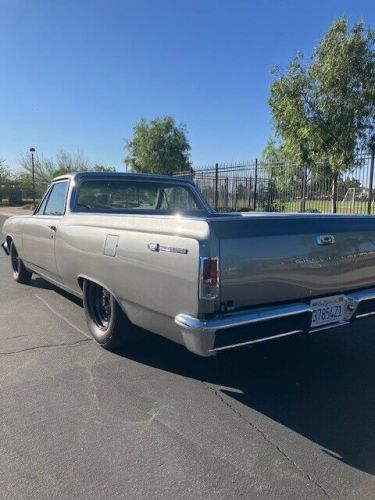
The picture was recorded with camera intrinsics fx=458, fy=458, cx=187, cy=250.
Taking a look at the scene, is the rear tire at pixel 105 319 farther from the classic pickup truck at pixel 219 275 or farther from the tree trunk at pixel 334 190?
the tree trunk at pixel 334 190

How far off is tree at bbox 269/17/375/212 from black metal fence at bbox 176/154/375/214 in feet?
1.71

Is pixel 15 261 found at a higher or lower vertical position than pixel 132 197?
lower

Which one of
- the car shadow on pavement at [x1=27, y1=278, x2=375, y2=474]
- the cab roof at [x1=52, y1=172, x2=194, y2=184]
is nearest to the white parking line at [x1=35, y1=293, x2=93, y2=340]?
the car shadow on pavement at [x1=27, y1=278, x2=375, y2=474]

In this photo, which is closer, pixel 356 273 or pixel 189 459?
pixel 189 459

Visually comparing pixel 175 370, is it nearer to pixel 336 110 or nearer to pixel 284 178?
pixel 336 110

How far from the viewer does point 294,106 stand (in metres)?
12.4

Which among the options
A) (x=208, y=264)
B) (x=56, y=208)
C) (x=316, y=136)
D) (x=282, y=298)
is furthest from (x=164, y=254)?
(x=316, y=136)

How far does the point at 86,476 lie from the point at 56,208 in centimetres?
376

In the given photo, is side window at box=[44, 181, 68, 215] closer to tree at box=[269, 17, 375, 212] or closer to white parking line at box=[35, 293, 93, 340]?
white parking line at box=[35, 293, 93, 340]

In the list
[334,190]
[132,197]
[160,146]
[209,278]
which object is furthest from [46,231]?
[160,146]

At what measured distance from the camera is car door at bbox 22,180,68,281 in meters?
5.28

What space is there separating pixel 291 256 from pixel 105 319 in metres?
1.99

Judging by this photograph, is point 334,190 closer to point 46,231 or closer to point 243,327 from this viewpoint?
point 46,231

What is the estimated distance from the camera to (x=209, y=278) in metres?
2.90
